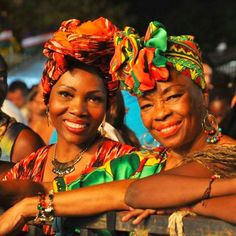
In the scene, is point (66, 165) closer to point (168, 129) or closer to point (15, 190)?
point (15, 190)

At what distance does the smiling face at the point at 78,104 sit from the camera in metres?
5.29

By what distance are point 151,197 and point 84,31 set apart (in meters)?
1.60

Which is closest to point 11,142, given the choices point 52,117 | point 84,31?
point 52,117

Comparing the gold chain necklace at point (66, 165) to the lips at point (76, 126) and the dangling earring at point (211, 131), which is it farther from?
the dangling earring at point (211, 131)

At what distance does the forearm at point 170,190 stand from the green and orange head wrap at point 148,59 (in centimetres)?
Result: 51

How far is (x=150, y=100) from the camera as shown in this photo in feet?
14.2

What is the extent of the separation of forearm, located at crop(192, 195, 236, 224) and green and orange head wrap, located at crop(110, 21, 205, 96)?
2.48ft

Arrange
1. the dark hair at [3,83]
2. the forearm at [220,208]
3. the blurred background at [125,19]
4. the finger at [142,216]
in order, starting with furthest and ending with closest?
the blurred background at [125,19]
the dark hair at [3,83]
the finger at [142,216]
the forearm at [220,208]

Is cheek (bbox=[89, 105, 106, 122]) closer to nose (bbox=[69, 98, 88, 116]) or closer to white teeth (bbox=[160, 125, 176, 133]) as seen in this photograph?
nose (bbox=[69, 98, 88, 116])

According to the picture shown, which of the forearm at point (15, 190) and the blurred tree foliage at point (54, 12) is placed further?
the blurred tree foliage at point (54, 12)

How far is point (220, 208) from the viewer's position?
3502mm

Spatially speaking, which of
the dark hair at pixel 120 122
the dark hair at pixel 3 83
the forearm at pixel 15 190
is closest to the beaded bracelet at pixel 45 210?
the forearm at pixel 15 190

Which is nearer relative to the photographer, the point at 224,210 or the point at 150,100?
the point at 224,210

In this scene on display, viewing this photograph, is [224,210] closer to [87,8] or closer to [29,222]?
[29,222]
